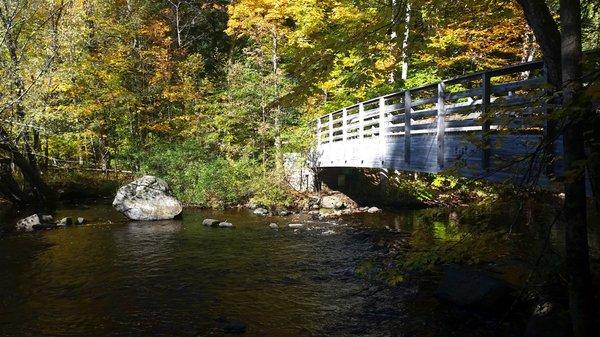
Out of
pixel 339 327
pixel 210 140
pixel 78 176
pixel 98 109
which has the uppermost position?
pixel 98 109

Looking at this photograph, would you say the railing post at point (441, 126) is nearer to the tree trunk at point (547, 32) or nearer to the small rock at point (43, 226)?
the tree trunk at point (547, 32)

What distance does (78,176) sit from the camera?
66.6ft

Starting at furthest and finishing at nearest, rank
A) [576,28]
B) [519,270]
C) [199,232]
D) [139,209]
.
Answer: [139,209], [199,232], [519,270], [576,28]

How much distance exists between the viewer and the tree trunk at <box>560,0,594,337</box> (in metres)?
2.96

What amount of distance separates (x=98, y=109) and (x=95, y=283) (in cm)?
1474

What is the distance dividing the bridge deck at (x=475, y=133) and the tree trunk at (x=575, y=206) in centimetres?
23

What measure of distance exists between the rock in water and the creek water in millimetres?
2062

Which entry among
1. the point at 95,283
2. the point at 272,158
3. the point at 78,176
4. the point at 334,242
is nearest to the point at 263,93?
the point at 272,158

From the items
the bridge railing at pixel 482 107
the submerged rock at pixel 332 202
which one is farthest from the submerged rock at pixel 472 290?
the submerged rock at pixel 332 202

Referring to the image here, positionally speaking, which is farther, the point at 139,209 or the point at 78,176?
the point at 78,176

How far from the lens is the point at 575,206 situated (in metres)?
3.14

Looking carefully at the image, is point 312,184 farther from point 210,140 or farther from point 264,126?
point 210,140

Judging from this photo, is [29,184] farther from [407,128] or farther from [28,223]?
[407,128]

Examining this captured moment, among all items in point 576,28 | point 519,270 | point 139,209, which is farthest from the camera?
point 139,209
